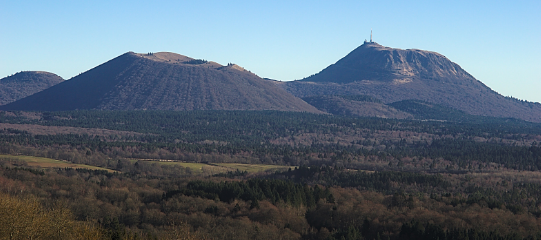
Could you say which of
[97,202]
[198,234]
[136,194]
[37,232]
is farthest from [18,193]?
[37,232]

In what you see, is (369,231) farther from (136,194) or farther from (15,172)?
(15,172)

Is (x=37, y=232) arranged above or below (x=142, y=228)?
above

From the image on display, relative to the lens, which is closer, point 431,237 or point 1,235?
point 1,235

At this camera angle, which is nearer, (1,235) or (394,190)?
(1,235)

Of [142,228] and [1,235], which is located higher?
[1,235]

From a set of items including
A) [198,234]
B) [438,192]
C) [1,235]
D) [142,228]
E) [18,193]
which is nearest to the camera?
[1,235]

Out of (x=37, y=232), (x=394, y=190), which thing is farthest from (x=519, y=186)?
(x=37, y=232)

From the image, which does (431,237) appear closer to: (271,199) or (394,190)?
(271,199)

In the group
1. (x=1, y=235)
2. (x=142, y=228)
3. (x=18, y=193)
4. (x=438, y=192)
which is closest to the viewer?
(x=1, y=235)

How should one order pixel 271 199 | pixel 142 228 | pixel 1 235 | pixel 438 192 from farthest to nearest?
pixel 438 192 < pixel 271 199 < pixel 142 228 < pixel 1 235
